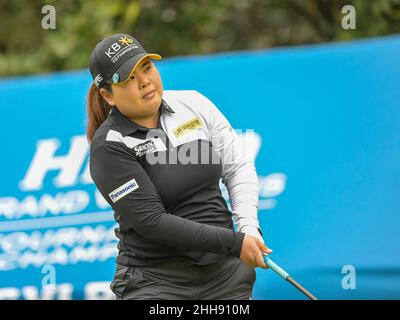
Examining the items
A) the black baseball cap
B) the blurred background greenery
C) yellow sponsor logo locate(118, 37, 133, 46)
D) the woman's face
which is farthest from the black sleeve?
the blurred background greenery

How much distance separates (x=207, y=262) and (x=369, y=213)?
1.96 metres

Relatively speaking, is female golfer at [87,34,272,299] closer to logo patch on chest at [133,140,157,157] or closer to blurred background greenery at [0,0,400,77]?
logo patch on chest at [133,140,157,157]

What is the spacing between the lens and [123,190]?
361 centimetres

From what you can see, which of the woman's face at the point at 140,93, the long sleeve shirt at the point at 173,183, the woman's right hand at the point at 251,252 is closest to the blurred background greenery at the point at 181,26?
the long sleeve shirt at the point at 173,183

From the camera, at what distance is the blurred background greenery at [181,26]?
27.3 ft

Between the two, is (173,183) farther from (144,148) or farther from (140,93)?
(140,93)

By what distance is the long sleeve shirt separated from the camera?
11.8ft

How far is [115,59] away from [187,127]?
41 centimetres

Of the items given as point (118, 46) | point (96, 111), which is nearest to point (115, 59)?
point (118, 46)

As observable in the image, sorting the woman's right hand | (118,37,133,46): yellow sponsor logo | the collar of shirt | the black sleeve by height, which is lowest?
the woman's right hand

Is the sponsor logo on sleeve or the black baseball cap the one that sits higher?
the black baseball cap

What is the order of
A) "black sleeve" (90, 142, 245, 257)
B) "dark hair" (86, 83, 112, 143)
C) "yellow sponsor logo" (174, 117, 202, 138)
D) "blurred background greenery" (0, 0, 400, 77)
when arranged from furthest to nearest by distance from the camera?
1. "blurred background greenery" (0, 0, 400, 77)
2. "dark hair" (86, 83, 112, 143)
3. "yellow sponsor logo" (174, 117, 202, 138)
4. "black sleeve" (90, 142, 245, 257)

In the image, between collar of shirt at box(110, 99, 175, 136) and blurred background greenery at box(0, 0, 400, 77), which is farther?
blurred background greenery at box(0, 0, 400, 77)

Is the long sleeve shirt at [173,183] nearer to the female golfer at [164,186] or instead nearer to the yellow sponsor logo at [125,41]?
the female golfer at [164,186]
